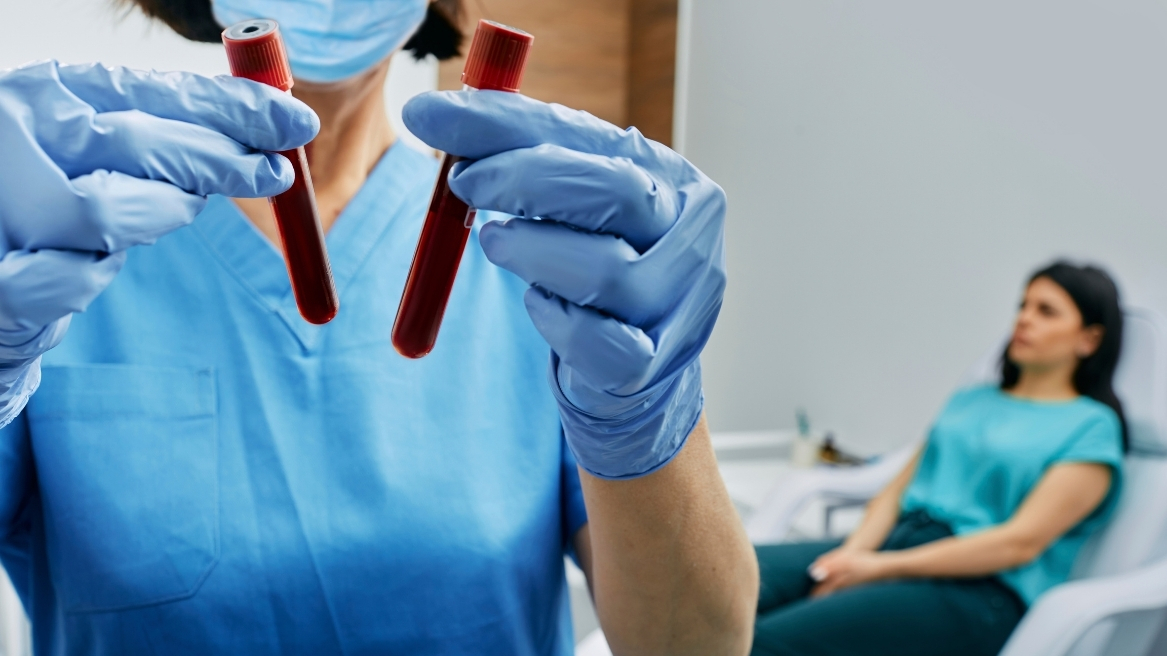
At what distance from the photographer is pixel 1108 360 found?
4.67ft

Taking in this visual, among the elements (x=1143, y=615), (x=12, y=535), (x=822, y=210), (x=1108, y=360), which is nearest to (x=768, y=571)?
(x=1143, y=615)

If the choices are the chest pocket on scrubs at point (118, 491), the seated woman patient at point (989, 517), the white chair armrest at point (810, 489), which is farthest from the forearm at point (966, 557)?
the chest pocket on scrubs at point (118, 491)

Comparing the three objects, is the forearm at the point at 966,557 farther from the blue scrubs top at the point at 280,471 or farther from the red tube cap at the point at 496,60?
the red tube cap at the point at 496,60

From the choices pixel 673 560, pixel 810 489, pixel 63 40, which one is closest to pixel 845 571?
pixel 810 489

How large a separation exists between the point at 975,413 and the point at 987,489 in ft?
0.49

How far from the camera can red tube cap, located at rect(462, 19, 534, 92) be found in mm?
416

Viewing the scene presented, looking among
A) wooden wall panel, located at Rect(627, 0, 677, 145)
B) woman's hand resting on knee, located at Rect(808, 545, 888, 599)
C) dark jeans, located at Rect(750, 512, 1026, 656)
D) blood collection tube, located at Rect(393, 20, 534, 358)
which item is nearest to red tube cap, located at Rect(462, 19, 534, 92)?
blood collection tube, located at Rect(393, 20, 534, 358)

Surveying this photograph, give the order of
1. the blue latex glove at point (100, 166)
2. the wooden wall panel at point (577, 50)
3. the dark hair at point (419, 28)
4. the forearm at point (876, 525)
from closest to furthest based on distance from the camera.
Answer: the blue latex glove at point (100, 166) < the dark hair at point (419, 28) < the forearm at point (876, 525) < the wooden wall panel at point (577, 50)

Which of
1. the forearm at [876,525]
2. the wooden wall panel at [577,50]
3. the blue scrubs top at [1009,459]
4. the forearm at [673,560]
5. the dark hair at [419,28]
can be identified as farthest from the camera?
the wooden wall panel at [577,50]

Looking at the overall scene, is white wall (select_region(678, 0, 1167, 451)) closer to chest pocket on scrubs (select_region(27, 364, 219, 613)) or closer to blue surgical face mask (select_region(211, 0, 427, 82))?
blue surgical face mask (select_region(211, 0, 427, 82))

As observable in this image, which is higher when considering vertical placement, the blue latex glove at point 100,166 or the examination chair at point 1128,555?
the blue latex glove at point 100,166

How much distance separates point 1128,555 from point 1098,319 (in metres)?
0.39

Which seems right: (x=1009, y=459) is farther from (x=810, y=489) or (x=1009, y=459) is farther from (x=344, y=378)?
(x=344, y=378)

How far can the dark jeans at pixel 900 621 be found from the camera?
1.31 meters
